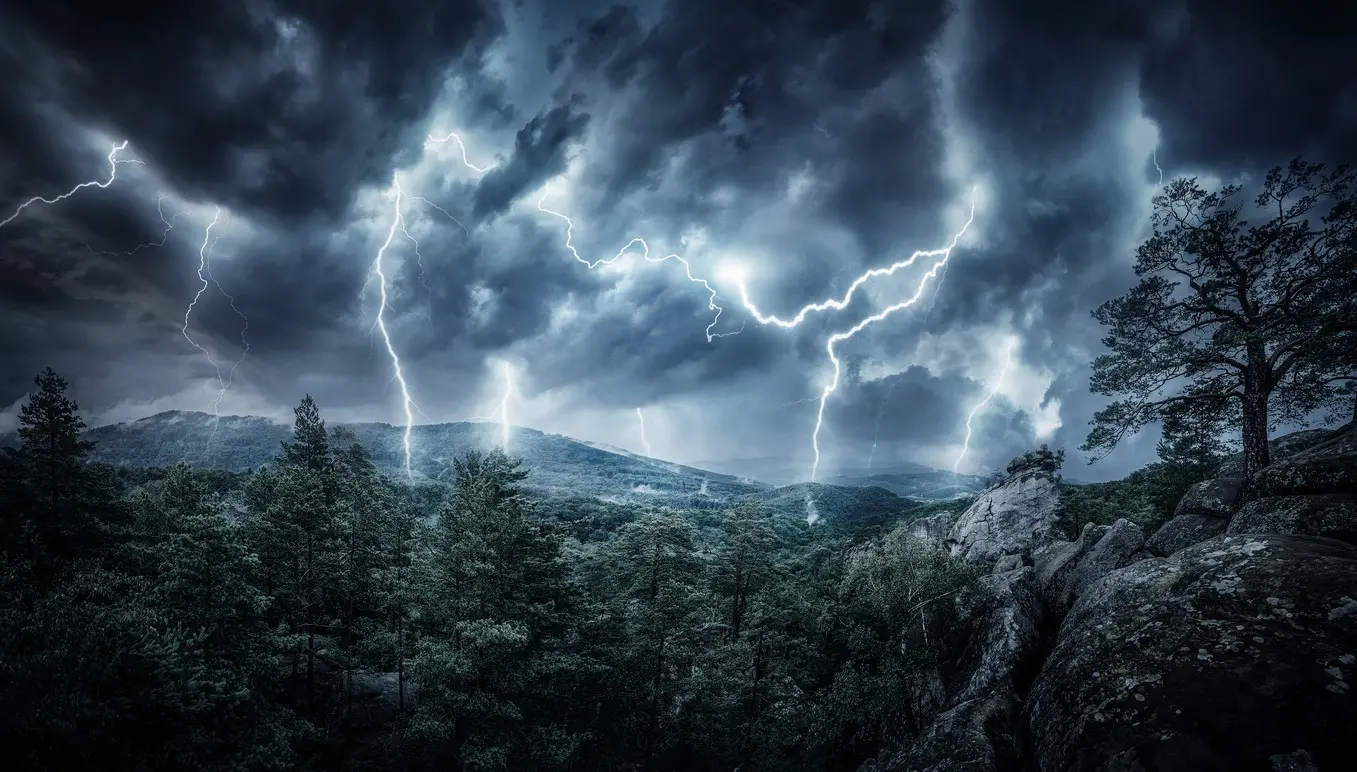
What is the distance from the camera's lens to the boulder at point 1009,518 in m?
52.2

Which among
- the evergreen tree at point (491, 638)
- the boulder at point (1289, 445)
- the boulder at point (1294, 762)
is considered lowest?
the evergreen tree at point (491, 638)

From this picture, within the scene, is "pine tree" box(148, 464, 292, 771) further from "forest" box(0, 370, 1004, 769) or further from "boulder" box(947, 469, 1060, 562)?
"boulder" box(947, 469, 1060, 562)

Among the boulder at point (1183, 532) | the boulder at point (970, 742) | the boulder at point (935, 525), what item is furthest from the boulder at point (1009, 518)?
the boulder at point (970, 742)

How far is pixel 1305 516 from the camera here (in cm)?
967

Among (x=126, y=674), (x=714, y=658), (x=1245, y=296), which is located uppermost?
(x=1245, y=296)

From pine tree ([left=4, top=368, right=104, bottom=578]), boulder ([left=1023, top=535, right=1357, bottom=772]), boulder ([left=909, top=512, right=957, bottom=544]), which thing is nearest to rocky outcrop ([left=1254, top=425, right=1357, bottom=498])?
boulder ([left=1023, top=535, right=1357, bottom=772])

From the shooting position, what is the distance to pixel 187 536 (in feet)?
47.6

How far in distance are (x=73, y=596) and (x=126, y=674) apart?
326 cm

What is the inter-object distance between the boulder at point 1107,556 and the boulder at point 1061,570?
0.37 meters

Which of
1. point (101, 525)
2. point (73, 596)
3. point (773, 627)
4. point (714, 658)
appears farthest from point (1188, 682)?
point (101, 525)

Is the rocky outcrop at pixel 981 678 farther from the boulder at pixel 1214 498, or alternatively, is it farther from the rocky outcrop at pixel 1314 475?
the rocky outcrop at pixel 1314 475

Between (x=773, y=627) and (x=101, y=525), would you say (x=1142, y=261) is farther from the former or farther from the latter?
(x=101, y=525)

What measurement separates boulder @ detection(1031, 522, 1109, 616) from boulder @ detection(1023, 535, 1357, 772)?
10759 millimetres

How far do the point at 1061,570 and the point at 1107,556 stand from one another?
2.82 meters
